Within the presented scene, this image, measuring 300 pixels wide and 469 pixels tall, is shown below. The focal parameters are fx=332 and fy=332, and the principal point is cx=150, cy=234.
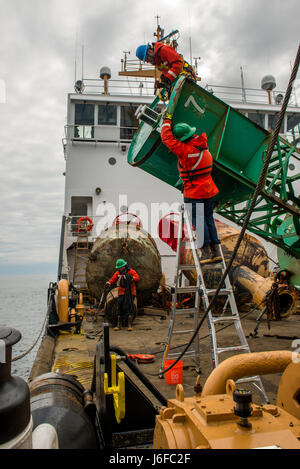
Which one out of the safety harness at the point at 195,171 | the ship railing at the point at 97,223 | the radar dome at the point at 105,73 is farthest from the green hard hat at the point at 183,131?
the radar dome at the point at 105,73

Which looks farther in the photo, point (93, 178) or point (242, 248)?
point (93, 178)

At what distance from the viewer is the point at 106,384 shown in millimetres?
2352

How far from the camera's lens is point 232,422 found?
1362mm

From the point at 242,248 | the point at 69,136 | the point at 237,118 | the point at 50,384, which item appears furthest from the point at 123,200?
the point at 50,384

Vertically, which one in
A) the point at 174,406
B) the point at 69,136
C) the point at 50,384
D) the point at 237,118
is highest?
the point at 69,136

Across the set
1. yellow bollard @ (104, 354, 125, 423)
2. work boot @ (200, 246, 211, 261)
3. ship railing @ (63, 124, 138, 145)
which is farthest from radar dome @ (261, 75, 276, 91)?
yellow bollard @ (104, 354, 125, 423)

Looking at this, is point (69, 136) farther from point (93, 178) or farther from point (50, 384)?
point (50, 384)

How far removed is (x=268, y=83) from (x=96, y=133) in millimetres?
9680

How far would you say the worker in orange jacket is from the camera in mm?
4500

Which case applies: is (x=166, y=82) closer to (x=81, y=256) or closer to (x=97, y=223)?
(x=81, y=256)

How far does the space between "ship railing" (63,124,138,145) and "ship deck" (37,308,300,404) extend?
8.76m

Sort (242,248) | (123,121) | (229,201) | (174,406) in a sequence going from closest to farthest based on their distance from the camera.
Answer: (174,406) < (229,201) < (242,248) < (123,121)

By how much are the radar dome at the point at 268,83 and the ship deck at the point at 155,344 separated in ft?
43.7
